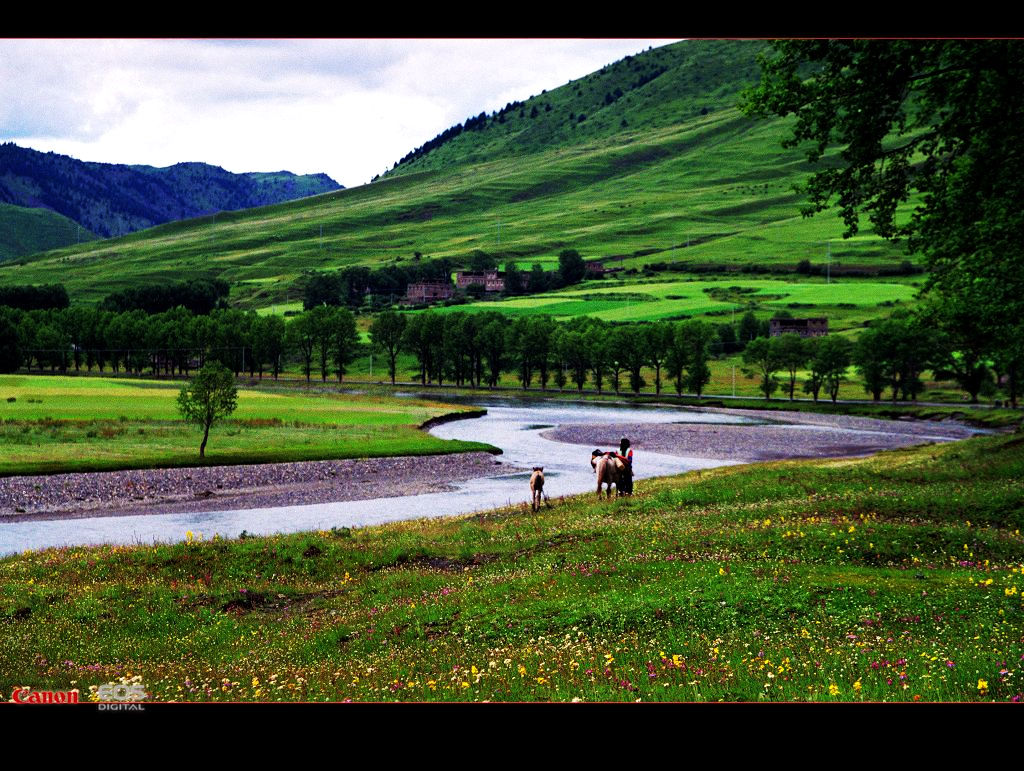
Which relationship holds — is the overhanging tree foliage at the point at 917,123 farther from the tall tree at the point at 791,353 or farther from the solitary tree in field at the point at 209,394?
the tall tree at the point at 791,353

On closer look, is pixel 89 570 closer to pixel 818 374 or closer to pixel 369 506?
pixel 369 506

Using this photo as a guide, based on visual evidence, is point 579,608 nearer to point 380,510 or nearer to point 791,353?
point 380,510

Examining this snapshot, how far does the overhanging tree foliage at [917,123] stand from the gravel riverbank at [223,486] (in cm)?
4052

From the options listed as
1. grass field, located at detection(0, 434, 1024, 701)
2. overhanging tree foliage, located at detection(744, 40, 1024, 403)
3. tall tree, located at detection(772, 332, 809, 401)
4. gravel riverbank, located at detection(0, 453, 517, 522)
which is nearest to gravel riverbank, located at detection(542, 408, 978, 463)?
gravel riverbank, located at detection(0, 453, 517, 522)

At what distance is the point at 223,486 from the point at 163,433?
2462 centimetres

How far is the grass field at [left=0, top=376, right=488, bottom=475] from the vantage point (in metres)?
70.8

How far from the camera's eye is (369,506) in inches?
2191

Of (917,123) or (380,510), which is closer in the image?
(917,123)

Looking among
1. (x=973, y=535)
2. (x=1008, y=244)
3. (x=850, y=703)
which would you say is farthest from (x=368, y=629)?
(x=1008, y=244)

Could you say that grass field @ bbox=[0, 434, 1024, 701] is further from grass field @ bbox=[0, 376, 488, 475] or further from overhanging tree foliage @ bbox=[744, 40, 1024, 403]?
grass field @ bbox=[0, 376, 488, 475]

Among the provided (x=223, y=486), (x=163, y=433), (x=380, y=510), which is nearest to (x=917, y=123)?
(x=380, y=510)

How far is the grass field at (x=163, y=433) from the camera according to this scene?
70.8 metres

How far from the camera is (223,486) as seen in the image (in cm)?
6319
